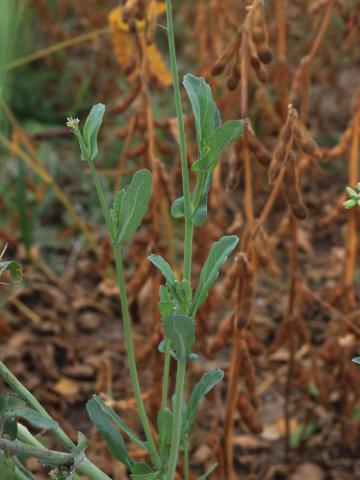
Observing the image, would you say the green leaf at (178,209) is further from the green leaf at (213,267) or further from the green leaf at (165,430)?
the green leaf at (165,430)

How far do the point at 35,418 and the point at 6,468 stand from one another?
0.22 feet

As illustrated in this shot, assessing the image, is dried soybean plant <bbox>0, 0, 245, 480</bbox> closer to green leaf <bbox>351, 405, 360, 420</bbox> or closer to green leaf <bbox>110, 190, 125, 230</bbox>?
green leaf <bbox>110, 190, 125, 230</bbox>

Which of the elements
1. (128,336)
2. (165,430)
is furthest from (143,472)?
(128,336)

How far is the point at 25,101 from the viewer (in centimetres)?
333

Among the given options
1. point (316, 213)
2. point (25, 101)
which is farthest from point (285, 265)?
point (25, 101)

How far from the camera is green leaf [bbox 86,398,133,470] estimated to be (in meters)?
1.06

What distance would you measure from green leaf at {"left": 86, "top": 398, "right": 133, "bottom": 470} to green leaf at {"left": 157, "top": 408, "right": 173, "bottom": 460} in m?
0.05

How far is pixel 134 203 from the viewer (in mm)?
984

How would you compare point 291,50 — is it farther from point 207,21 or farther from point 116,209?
point 116,209

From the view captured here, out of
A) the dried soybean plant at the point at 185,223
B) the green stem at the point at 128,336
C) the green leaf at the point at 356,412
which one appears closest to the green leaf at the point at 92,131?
the dried soybean plant at the point at 185,223

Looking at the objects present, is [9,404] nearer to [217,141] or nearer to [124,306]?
[124,306]

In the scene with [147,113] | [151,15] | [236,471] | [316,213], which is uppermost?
[151,15]

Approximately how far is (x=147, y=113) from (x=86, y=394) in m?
0.75

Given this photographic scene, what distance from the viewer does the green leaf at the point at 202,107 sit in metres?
0.96
